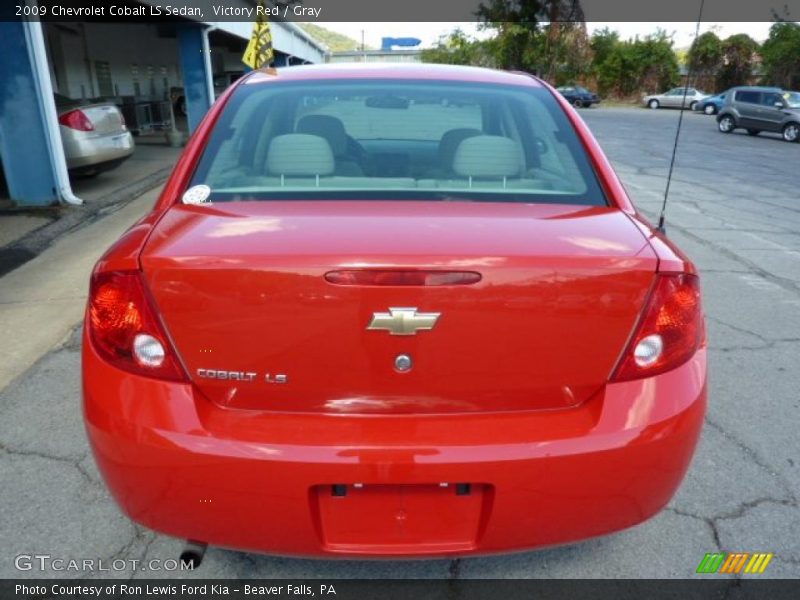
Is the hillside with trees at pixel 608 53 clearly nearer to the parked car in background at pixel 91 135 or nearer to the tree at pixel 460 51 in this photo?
the tree at pixel 460 51

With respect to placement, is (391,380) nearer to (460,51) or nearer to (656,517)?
(656,517)

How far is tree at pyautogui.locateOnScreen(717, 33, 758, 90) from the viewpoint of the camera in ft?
139

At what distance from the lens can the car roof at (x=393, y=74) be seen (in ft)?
8.28

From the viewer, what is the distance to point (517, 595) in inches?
76.2

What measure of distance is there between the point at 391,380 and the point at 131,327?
2.20ft

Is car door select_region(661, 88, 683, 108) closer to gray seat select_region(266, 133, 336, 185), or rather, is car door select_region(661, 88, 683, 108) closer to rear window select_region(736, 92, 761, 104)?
rear window select_region(736, 92, 761, 104)

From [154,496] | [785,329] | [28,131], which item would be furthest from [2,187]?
[785,329]

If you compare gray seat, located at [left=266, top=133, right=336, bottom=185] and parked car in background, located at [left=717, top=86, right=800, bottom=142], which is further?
parked car in background, located at [left=717, top=86, right=800, bottom=142]

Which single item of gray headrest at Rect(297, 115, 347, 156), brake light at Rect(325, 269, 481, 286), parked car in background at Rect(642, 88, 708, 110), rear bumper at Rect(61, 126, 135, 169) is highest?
gray headrest at Rect(297, 115, 347, 156)

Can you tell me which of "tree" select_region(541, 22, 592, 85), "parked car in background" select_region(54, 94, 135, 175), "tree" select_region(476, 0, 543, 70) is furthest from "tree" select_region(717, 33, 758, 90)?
"parked car in background" select_region(54, 94, 135, 175)

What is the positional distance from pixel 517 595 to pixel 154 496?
113 centimetres

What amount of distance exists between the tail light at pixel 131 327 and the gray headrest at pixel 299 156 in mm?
681

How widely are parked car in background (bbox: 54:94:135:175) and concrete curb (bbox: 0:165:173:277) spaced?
47 cm
